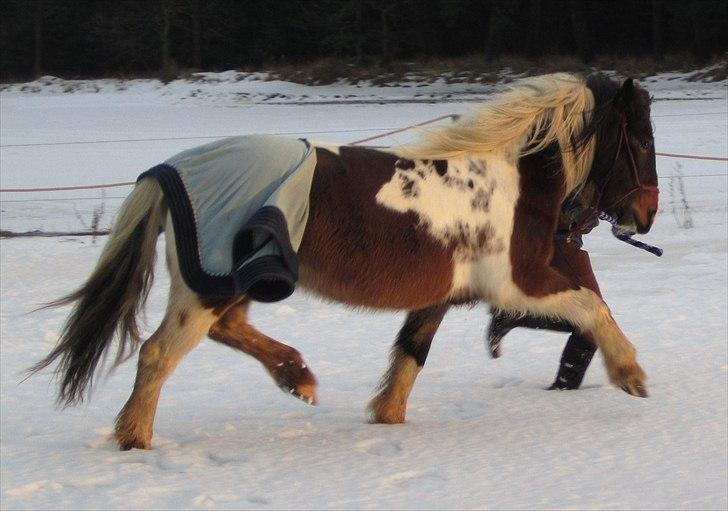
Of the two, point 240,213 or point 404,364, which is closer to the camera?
point 240,213

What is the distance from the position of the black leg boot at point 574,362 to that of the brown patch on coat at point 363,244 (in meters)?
1.07

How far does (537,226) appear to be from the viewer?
14.4 feet

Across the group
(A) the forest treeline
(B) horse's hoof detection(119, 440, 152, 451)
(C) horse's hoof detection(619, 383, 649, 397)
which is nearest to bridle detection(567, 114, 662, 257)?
(C) horse's hoof detection(619, 383, 649, 397)

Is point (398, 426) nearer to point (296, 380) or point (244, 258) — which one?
point (296, 380)

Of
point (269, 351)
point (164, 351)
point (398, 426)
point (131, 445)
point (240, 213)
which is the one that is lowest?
point (398, 426)

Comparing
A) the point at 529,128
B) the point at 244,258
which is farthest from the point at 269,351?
the point at 529,128

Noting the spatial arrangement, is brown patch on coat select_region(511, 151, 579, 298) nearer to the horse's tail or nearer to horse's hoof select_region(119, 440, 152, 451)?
the horse's tail

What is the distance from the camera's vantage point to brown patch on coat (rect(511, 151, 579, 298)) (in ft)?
14.3

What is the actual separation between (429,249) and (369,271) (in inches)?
10.1

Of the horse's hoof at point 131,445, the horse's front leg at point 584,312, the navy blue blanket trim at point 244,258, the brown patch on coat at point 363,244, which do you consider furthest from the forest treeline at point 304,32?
the horse's hoof at point 131,445

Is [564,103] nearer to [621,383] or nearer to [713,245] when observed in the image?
[621,383]

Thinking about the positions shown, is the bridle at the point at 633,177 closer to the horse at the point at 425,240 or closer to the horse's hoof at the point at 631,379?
the horse at the point at 425,240

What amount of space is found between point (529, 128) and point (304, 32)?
31.7 metres

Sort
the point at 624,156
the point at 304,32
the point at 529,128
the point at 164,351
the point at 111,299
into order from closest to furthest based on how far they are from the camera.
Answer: the point at 164,351
the point at 111,299
the point at 529,128
the point at 624,156
the point at 304,32
